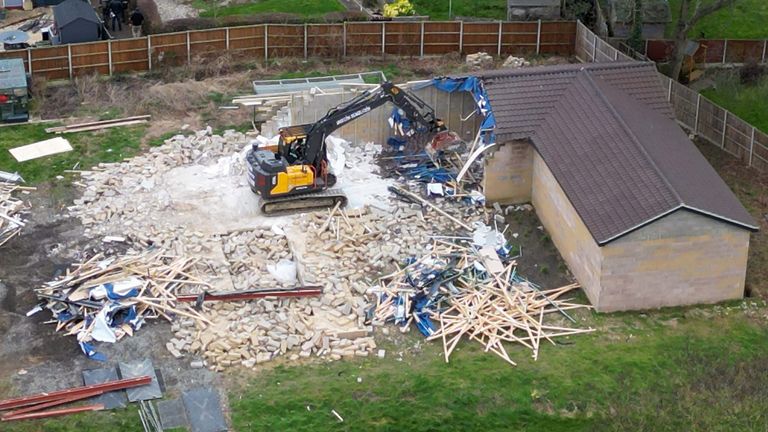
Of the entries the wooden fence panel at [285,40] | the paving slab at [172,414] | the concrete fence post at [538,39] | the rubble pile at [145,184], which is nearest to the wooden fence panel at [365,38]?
the wooden fence panel at [285,40]

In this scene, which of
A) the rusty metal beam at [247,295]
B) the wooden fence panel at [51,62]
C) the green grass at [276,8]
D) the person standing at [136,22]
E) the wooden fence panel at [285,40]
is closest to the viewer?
the rusty metal beam at [247,295]

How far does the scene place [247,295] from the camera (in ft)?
100

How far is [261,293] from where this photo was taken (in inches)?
1206

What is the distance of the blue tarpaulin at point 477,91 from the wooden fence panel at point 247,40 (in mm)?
11039

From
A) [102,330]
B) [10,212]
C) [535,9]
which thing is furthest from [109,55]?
[102,330]

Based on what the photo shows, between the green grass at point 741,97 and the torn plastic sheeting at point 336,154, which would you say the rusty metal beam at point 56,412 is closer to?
the torn plastic sheeting at point 336,154

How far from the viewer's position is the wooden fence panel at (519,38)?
49.2 m

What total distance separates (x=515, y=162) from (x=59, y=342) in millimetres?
14875

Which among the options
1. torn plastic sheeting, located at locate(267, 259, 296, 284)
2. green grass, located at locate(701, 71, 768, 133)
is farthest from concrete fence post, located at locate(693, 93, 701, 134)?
torn plastic sheeting, located at locate(267, 259, 296, 284)

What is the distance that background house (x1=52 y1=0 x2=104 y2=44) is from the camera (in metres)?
48.0

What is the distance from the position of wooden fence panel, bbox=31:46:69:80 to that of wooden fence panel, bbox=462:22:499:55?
1662 centimetres

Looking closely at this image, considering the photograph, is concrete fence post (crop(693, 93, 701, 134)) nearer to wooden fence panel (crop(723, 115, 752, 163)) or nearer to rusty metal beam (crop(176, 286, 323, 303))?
wooden fence panel (crop(723, 115, 752, 163))

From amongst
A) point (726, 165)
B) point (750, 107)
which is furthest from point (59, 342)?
point (750, 107)

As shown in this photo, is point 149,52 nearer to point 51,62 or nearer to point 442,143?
point 51,62
